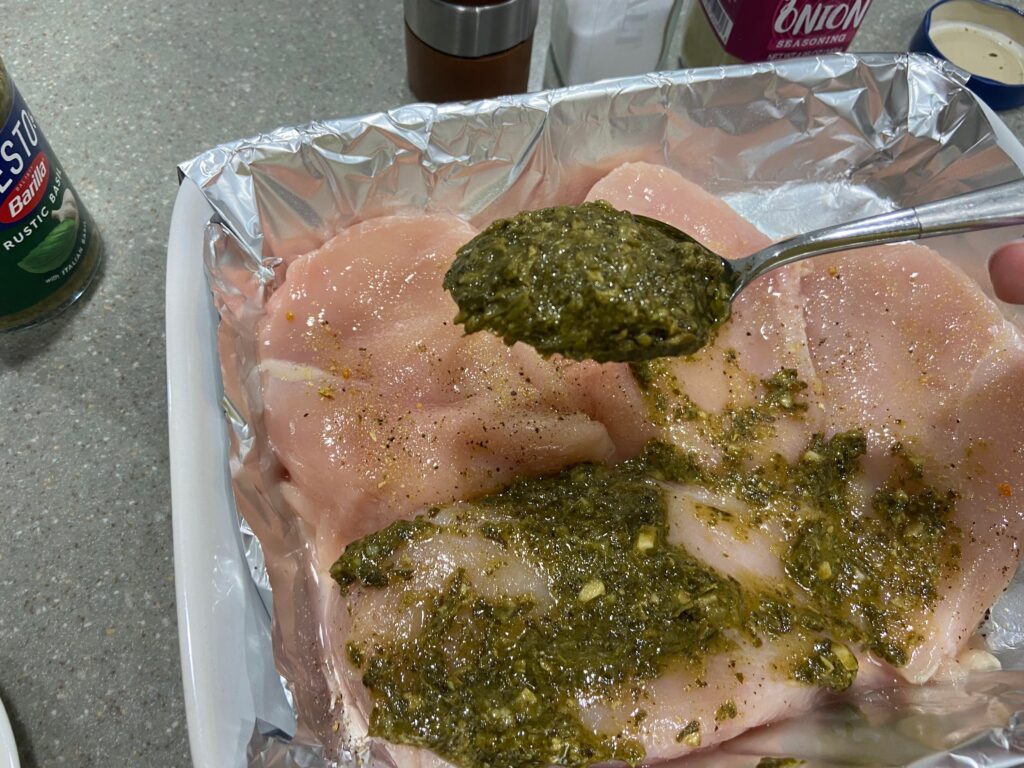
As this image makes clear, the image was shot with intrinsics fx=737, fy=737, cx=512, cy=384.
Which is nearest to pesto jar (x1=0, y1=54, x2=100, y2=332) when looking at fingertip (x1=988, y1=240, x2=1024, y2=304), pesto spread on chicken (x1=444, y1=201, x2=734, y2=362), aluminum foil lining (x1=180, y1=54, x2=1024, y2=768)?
aluminum foil lining (x1=180, y1=54, x2=1024, y2=768)

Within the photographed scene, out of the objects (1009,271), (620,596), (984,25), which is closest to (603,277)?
Result: (620,596)

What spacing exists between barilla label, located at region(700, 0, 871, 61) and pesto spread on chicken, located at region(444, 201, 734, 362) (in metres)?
0.77

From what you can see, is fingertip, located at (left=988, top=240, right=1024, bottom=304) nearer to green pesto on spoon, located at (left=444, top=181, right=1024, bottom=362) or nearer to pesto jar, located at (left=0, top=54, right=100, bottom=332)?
green pesto on spoon, located at (left=444, top=181, right=1024, bottom=362)

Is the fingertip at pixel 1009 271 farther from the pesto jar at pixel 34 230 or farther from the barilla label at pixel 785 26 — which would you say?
the pesto jar at pixel 34 230

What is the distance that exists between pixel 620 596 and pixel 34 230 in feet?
4.08

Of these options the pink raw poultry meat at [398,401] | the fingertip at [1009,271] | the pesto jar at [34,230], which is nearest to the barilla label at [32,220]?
the pesto jar at [34,230]

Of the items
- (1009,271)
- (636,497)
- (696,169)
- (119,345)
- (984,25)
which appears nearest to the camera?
(636,497)

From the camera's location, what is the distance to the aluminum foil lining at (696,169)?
1.24 meters

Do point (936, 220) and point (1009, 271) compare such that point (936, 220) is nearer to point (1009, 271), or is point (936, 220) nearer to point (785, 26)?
point (1009, 271)

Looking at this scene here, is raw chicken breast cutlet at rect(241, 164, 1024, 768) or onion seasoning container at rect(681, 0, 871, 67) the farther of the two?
onion seasoning container at rect(681, 0, 871, 67)

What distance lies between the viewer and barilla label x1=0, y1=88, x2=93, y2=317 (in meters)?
1.27

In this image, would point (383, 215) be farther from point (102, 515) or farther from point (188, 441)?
point (102, 515)

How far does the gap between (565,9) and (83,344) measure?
4.46 ft

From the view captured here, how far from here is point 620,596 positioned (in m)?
1.12
